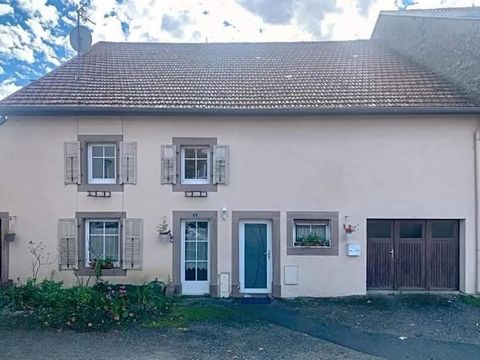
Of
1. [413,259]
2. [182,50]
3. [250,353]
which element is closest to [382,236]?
[413,259]

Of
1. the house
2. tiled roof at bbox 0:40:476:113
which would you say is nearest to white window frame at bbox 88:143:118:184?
the house

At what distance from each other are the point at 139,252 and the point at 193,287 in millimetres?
1626

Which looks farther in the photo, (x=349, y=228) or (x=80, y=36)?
(x=80, y=36)

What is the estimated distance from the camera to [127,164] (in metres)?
9.02

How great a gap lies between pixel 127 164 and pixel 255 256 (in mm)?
3969

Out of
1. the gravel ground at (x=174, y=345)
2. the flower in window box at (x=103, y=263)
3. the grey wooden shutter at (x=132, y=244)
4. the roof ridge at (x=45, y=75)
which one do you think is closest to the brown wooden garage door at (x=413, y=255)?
the gravel ground at (x=174, y=345)

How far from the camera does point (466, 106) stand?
8.70 meters

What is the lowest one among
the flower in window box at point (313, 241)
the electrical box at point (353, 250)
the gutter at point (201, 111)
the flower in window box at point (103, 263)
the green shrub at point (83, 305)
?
the green shrub at point (83, 305)

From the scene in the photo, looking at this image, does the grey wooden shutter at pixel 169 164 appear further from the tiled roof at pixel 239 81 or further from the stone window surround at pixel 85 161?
the stone window surround at pixel 85 161

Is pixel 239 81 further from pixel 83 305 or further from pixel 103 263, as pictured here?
pixel 83 305

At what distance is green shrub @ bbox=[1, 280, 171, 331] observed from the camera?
697 centimetres

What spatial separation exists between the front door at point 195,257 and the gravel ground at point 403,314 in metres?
1.95

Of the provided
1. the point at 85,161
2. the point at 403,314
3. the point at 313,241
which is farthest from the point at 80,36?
the point at 403,314

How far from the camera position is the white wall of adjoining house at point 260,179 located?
898 centimetres
